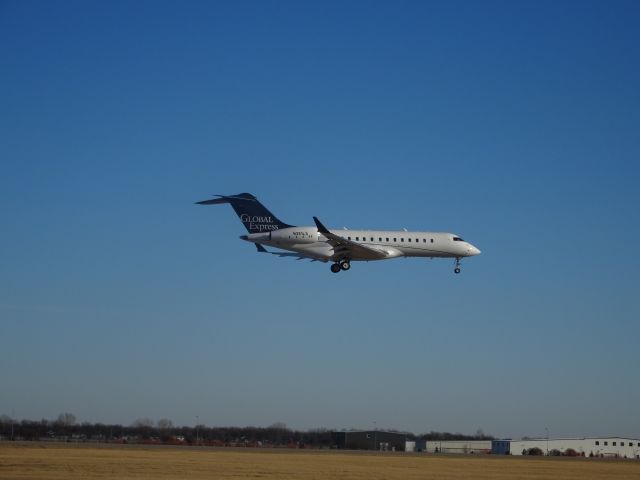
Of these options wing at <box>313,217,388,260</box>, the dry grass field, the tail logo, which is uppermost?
the tail logo

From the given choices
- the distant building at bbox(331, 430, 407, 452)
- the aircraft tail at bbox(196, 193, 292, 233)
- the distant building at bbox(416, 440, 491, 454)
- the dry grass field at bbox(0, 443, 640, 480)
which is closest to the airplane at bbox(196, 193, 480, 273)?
the aircraft tail at bbox(196, 193, 292, 233)

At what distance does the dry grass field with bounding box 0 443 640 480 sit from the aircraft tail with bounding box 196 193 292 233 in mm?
16278

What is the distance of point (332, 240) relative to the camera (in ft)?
214

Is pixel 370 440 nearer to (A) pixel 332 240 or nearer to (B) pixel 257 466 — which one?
(A) pixel 332 240

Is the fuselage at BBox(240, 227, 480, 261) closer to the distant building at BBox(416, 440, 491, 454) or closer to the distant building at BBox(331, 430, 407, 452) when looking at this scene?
the distant building at BBox(331, 430, 407, 452)

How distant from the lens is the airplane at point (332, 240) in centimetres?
6644

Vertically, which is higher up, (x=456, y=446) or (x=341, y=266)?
(x=341, y=266)

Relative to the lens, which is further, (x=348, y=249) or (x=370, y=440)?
(x=370, y=440)

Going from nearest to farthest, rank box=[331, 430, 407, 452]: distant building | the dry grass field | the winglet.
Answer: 1. the dry grass field
2. the winglet
3. box=[331, 430, 407, 452]: distant building

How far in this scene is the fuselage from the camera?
66562mm

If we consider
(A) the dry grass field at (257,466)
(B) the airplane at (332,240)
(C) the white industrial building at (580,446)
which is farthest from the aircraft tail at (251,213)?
(C) the white industrial building at (580,446)

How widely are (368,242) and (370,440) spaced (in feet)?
105

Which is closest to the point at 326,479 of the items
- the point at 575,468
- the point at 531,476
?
the point at 531,476

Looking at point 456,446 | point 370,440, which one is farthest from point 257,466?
point 456,446
